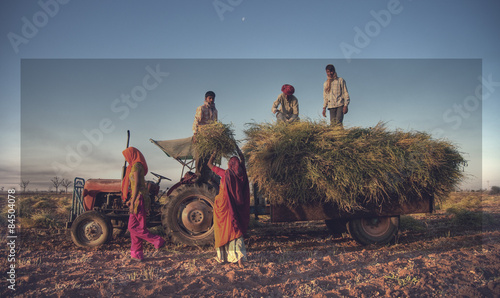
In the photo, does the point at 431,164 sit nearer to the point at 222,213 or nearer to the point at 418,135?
the point at 418,135

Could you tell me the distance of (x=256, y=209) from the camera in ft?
16.2

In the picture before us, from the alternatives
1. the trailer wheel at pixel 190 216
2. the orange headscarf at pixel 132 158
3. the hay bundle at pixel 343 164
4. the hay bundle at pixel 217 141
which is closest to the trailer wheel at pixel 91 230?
the orange headscarf at pixel 132 158

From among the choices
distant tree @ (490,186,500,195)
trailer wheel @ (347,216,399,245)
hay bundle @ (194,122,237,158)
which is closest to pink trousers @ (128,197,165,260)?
hay bundle @ (194,122,237,158)

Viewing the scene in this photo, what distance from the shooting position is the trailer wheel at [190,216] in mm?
5062

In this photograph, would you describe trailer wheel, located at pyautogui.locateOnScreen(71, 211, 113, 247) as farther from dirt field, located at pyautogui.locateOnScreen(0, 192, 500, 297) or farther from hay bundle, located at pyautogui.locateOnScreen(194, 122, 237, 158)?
hay bundle, located at pyautogui.locateOnScreen(194, 122, 237, 158)

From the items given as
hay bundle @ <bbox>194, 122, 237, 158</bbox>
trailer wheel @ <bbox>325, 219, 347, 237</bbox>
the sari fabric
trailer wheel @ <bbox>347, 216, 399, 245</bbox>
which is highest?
hay bundle @ <bbox>194, 122, 237, 158</bbox>

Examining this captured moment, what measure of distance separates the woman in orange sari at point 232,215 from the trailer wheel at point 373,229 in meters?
2.20

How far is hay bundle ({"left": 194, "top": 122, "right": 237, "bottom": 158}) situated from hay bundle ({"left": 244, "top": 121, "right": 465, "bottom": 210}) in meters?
0.36

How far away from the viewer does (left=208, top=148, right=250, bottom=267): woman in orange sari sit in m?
4.15

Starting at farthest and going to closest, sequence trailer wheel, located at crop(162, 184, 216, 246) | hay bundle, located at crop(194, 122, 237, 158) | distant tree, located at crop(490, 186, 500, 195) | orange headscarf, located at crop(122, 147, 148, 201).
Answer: distant tree, located at crop(490, 186, 500, 195), trailer wheel, located at crop(162, 184, 216, 246), orange headscarf, located at crop(122, 147, 148, 201), hay bundle, located at crop(194, 122, 237, 158)

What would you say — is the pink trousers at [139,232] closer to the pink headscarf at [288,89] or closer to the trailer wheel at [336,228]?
the trailer wheel at [336,228]

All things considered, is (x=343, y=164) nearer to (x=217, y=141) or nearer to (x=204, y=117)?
(x=217, y=141)

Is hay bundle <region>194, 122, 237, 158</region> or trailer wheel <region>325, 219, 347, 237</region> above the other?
hay bundle <region>194, 122, 237, 158</region>

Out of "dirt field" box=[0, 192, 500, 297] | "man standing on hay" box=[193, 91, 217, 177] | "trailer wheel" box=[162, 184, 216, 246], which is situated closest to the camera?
"dirt field" box=[0, 192, 500, 297]
